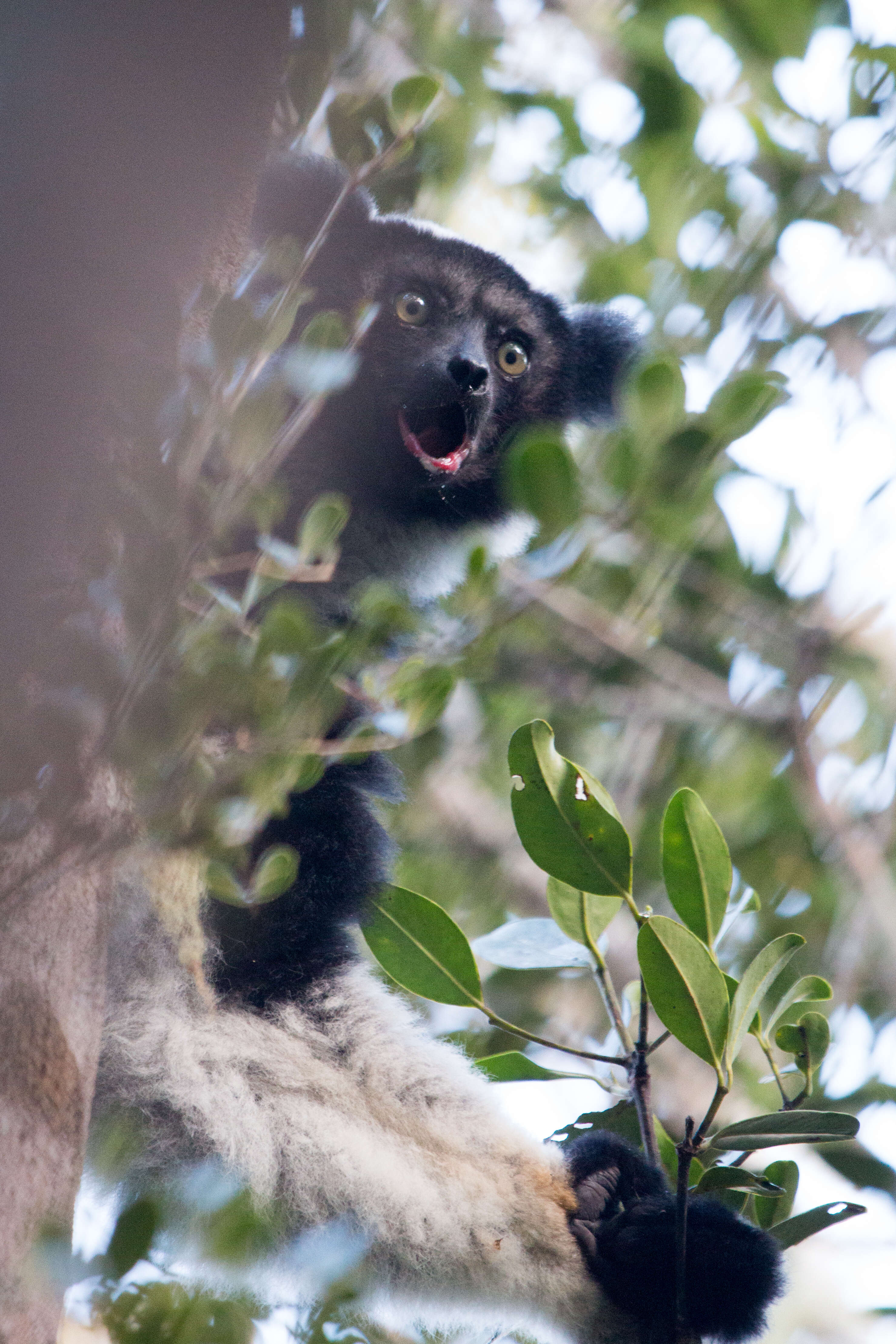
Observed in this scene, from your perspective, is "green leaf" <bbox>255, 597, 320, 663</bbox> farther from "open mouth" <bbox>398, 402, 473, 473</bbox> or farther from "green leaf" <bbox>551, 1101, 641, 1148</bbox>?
"open mouth" <bbox>398, 402, 473, 473</bbox>

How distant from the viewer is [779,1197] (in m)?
1.53

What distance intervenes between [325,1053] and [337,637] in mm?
1136

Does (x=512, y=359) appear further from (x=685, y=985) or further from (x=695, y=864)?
(x=685, y=985)

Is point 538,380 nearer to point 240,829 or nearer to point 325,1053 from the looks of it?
point 325,1053

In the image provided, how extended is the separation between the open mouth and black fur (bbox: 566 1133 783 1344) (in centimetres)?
157

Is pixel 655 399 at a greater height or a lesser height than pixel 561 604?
greater

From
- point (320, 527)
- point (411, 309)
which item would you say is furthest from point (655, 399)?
point (411, 309)

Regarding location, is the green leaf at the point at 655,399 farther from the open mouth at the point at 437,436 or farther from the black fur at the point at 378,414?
the open mouth at the point at 437,436

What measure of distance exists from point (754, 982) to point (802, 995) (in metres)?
0.21

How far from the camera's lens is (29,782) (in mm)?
873

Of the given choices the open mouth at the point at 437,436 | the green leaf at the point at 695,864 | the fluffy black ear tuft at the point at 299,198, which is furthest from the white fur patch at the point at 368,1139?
the fluffy black ear tuft at the point at 299,198

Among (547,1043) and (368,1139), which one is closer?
(547,1043)

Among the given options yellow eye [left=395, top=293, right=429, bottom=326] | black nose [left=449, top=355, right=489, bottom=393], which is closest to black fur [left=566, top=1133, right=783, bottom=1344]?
black nose [left=449, top=355, right=489, bottom=393]

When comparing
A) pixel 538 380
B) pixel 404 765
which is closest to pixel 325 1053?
pixel 404 765
